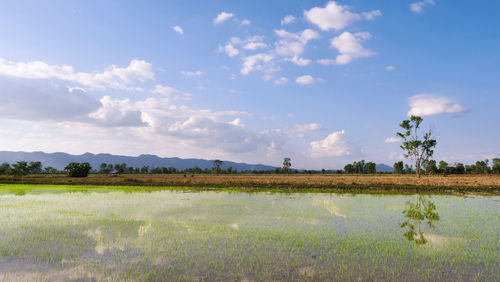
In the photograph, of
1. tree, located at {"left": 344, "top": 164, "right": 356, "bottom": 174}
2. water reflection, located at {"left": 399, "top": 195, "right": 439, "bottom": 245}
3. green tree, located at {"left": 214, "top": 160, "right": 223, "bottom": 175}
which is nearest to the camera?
water reflection, located at {"left": 399, "top": 195, "right": 439, "bottom": 245}

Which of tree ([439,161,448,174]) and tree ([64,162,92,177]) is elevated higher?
tree ([439,161,448,174])

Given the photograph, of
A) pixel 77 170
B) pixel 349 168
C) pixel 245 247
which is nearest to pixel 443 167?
pixel 349 168

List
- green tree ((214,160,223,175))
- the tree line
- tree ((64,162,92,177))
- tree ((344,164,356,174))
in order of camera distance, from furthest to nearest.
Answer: tree ((344,164,356,174)), green tree ((214,160,223,175)), the tree line, tree ((64,162,92,177))

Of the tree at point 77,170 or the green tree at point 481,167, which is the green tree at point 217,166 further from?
the green tree at point 481,167

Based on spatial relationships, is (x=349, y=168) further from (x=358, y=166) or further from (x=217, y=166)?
(x=217, y=166)

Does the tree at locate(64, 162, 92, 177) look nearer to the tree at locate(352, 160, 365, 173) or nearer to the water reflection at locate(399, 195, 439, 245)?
the water reflection at locate(399, 195, 439, 245)

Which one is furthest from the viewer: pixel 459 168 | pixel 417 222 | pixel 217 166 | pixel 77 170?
pixel 217 166

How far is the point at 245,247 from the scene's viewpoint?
329 inches

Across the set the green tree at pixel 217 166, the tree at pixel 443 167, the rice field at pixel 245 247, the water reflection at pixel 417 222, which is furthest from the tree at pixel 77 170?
the tree at pixel 443 167

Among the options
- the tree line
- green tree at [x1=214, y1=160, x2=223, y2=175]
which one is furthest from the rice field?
green tree at [x1=214, y1=160, x2=223, y2=175]

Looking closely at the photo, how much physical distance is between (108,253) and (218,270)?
3.71 m

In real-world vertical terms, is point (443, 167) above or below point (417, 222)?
above

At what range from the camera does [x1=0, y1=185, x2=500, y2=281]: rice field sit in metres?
6.44

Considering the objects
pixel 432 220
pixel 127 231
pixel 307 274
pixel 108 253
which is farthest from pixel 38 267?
pixel 432 220
